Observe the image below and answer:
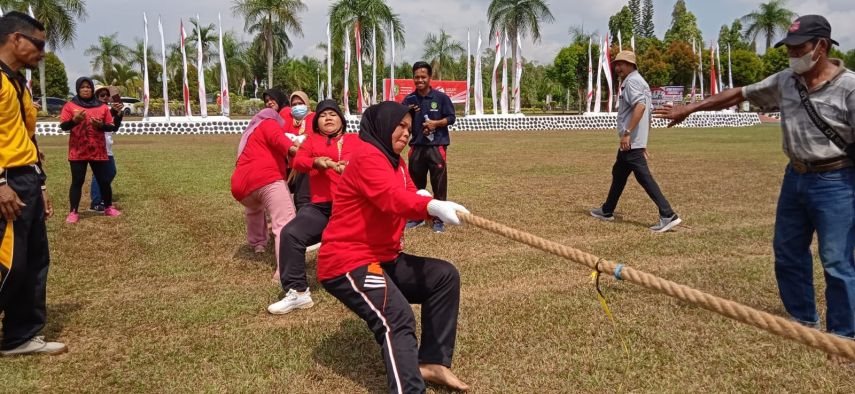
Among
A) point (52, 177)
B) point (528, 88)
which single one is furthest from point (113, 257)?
point (528, 88)

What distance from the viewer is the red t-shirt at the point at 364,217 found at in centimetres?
309

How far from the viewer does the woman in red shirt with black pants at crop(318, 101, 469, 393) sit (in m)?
3.04

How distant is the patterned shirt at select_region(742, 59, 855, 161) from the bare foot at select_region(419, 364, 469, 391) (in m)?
2.69

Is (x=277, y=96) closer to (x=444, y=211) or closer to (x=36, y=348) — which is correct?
(x=36, y=348)

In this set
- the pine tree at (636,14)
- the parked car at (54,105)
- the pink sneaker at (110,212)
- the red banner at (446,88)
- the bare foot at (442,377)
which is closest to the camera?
the bare foot at (442,377)

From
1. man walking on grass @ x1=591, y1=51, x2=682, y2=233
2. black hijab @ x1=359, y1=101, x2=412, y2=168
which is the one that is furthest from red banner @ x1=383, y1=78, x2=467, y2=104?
black hijab @ x1=359, y1=101, x2=412, y2=168

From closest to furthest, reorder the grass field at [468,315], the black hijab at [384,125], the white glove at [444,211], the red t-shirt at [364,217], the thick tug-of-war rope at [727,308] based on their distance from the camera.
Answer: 1. the thick tug-of-war rope at [727,308]
2. the white glove at [444,211]
3. the red t-shirt at [364,217]
4. the black hijab at [384,125]
5. the grass field at [468,315]

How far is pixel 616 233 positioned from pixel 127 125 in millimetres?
26648

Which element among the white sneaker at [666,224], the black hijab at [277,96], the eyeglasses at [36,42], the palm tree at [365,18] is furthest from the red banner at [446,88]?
the eyeglasses at [36,42]

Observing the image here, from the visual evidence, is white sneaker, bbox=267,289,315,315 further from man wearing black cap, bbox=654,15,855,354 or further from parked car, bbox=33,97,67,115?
parked car, bbox=33,97,67,115

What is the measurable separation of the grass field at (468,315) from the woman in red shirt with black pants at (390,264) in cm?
49

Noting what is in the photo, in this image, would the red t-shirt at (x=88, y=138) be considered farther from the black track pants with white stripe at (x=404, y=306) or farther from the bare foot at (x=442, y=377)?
the bare foot at (x=442, y=377)

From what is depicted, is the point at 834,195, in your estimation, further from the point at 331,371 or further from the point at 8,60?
the point at 8,60

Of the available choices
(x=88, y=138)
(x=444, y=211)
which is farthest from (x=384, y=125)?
(x=88, y=138)
